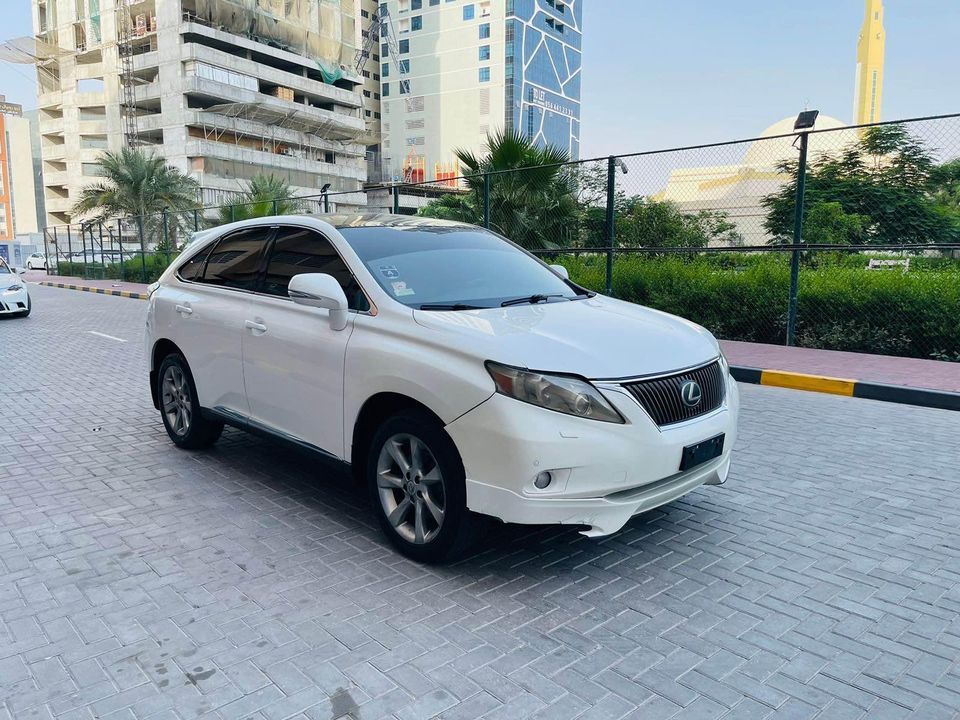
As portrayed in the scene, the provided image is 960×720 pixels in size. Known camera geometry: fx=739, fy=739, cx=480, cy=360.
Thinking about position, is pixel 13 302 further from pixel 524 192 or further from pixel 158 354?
pixel 158 354

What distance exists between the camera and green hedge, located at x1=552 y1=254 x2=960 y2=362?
9469 millimetres

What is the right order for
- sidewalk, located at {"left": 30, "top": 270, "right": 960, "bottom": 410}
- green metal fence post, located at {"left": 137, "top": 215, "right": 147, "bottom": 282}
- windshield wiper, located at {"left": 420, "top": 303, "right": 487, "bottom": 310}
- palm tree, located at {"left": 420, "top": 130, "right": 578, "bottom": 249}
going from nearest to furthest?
windshield wiper, located at {"left": 420, "top": 303, "right": 487, "bottom": 310}
sidewalk, located at {"left": 30, "top": 270, "right": 960, "bottom": 410}
palm tree, located at {"left": 420, "top": 130, "right": 578, "bottom": 249}
green metal fence post, located at {"left": 137, "top": 215, "right": 147, "bottom": 282}

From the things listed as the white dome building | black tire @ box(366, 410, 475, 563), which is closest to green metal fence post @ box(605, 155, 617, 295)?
the white dome building

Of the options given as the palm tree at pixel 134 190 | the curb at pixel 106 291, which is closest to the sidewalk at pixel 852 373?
the curb at pixel 106 291

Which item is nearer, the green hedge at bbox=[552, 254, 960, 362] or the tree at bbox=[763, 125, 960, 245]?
the tree at bbox=[763, 125, 960, 245]

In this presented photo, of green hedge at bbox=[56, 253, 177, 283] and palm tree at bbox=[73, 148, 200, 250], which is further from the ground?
palm tree at bbox=[73, 148, 200, 250]

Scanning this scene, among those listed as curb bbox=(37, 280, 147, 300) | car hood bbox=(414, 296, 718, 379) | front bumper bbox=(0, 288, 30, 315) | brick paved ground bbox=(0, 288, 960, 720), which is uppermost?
Result: car hood bbox=(414, 296, 718, 379)

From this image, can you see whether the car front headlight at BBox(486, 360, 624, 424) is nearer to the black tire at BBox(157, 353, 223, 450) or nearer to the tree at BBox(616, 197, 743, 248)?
the black tire at BBox(157, 353, 223, 450)

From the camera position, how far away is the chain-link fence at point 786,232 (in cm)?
941

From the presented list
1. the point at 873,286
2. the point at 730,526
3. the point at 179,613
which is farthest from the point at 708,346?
the point at 873,286

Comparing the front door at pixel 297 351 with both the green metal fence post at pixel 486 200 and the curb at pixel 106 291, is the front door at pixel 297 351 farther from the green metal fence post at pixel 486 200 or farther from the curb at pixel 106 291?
the curb at pixel 106 291

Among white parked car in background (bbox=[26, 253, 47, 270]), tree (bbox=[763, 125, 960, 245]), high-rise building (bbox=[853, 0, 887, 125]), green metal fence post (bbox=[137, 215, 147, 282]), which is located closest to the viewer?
tree (bbox=[763, 125, 960, 245])

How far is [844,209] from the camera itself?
1014cm

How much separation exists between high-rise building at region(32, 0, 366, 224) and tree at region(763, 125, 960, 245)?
190 ft
